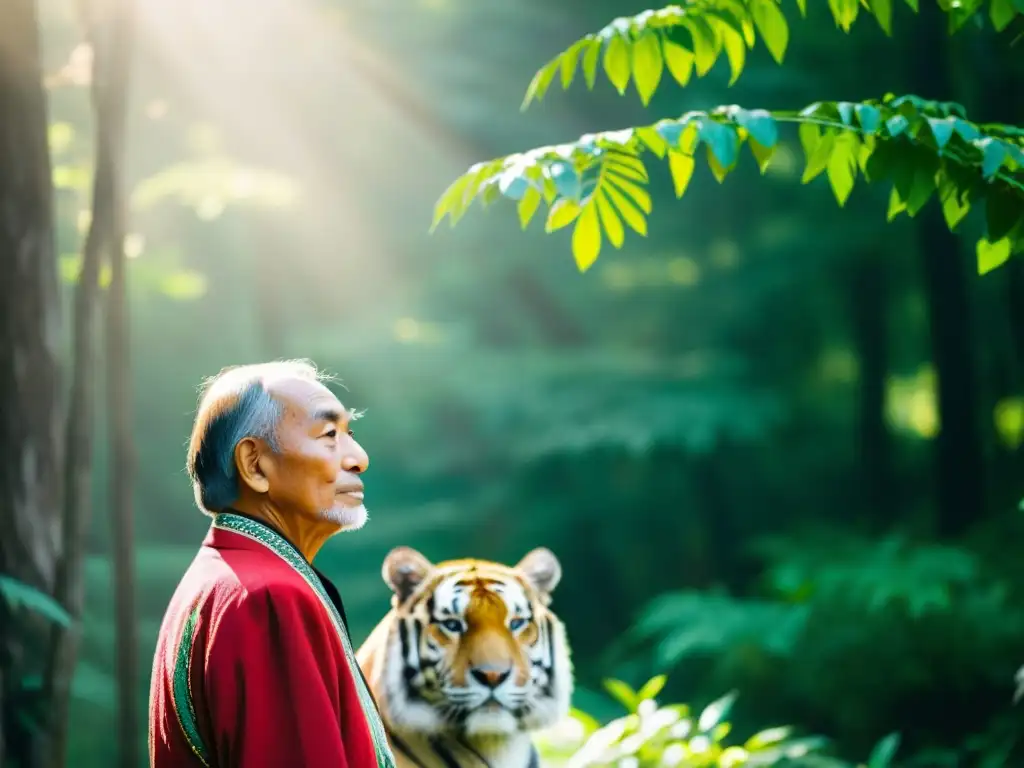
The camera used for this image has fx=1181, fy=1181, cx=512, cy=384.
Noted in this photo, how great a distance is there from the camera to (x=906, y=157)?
8.20 ft

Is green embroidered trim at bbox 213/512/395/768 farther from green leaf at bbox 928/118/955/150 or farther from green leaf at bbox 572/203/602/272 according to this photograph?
green leaf at bbox 928/118/955/150

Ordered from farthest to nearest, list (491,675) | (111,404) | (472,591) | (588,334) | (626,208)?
(588,334) < (111,404) < (472,591) < (491,675) < (626,208)

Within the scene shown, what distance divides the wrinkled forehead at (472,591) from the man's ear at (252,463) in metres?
1.65

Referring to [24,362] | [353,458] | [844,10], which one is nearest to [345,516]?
[353,458]

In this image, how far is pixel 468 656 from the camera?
3.34 metres

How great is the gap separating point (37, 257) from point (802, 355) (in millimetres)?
7768

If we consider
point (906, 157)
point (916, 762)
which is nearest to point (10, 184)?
point (906, 157)

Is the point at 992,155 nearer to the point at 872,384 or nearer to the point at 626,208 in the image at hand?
the point at 626,208

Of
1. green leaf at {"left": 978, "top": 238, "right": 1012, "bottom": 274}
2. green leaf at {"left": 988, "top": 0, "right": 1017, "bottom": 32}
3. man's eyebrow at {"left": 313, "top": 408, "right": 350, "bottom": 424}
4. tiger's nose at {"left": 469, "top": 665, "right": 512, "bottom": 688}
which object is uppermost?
green leaf at {"left": 988, "top": 0, "right": 1017, "bottom": 32}

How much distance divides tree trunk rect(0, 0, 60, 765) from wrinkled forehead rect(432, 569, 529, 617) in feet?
5.83

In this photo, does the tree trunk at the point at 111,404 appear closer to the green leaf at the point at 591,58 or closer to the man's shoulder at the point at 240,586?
the green leaf at the point at 591,58

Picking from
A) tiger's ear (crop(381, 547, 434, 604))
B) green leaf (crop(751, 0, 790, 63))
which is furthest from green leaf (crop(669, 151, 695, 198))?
tiger's ear (crop(381, 547, 434, 604))

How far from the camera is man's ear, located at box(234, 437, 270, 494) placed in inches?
71.7

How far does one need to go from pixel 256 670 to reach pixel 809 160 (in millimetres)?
1611
